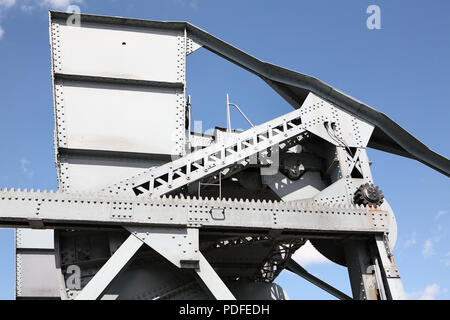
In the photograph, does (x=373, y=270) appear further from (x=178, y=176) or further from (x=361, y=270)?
(x=178, y=176)

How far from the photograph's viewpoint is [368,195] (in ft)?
39.3

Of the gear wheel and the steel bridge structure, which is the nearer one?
the steel bridge structure

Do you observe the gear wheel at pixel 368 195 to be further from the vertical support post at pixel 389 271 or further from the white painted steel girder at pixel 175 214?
the vertical support post at pixel 389 271

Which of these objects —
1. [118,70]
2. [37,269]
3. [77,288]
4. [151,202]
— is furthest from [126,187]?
[37,269]

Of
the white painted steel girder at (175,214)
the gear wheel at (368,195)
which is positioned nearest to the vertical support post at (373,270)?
the white painted steel girder at (175,214)

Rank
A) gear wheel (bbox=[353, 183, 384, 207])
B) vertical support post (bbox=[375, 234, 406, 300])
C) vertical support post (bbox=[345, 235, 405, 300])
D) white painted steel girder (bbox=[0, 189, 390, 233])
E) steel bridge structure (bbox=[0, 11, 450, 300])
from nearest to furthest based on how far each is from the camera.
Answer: white painted steel girder (bbox=[0, 189, 390, 233]) < steel bridge structure (bbox=[0, 11, 450, 300]) < vertical support post (bbox=[375, 234, 406, 300]) < vertical support post (bbox=[345, 235, 405, 300]) < gear wheel (bbox=[353, 183, 384, 207])

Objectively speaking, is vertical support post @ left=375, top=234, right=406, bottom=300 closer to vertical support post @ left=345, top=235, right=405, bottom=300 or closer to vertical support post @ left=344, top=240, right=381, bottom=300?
vertical support post @ left=345, top=235, right=405, bottom=300

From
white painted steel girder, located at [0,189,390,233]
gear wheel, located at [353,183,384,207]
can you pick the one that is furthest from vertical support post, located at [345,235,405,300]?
gear wheel, located at [353,183,384,207]

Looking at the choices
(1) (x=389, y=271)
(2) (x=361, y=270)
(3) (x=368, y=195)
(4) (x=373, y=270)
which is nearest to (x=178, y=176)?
(3) (x=368, y=195)

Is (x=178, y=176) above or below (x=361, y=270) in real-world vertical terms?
above

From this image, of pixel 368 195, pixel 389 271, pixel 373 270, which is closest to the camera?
pixel 389 271

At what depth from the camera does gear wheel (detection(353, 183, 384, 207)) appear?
12.0 m

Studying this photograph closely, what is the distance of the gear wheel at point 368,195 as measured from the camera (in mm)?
11953

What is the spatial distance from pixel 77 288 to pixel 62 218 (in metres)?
1.85
